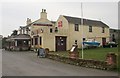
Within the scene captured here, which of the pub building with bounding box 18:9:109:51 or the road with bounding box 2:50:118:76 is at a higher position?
the pub building with bounding box 18:9:109:51

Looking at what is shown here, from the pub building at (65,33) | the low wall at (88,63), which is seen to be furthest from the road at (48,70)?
the pub building at (65,33)

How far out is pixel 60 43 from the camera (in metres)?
47.1

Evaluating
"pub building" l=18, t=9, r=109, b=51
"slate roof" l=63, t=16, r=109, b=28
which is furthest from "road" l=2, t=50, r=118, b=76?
"slate roof" l=63, t=16, r=109, b=28

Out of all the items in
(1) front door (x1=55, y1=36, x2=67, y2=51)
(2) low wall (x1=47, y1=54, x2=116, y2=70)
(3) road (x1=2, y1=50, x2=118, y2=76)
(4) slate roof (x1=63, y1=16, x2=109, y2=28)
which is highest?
(4) slate roof (x1=63, y1=16, x2=109, y2=28)

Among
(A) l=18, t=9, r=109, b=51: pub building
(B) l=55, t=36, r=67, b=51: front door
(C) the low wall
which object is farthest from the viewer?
(B) l=55, t=36, r=67, b=51: front door

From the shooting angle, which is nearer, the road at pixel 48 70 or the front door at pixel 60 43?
the road at pixel 48 70

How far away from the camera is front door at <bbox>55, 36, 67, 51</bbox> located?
46500 mm

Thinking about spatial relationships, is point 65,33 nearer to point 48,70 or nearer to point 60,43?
point 60,43

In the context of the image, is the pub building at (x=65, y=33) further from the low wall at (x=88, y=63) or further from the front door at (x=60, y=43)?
the low wall at (x=88, y=63)

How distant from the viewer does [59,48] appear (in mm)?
46781

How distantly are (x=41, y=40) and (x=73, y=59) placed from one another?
23423mm

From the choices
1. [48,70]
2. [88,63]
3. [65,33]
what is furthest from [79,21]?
[48,70]

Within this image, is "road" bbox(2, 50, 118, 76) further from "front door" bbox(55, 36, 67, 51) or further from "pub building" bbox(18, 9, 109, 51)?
"front door" bbox(55, 36, 67, 51)

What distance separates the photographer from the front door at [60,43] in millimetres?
46500
